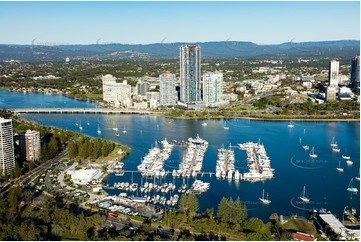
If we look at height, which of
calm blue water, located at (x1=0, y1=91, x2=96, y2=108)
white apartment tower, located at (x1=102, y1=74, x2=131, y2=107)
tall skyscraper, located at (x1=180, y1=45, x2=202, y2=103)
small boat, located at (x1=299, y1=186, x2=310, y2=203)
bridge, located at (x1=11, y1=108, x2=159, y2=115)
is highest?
tall skyscraper, located at (x1=180, y1=45, x2=202, y2=103)

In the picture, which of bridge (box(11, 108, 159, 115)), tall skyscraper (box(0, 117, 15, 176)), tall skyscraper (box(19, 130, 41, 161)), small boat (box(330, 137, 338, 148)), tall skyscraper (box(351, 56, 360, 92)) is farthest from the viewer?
tall skyscraper (box(351, 56, 360, 92))

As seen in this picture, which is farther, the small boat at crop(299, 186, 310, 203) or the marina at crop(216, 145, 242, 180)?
the marina at crop(216, 145, 242, 180)

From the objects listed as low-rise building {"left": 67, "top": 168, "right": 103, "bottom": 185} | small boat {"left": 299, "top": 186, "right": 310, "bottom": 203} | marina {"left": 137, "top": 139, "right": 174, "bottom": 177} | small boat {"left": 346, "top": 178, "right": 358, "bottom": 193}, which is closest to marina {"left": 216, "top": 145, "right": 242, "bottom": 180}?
marina {"left": 137, "top": 139, "right": 174, "bottom": 177}

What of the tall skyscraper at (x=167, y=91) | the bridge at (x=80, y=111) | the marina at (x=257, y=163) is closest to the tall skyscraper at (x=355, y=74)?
the tall skyscraper at (x=167, y=91)

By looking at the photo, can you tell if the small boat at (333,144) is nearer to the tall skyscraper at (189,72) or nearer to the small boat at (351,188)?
the small boat at (351,188)

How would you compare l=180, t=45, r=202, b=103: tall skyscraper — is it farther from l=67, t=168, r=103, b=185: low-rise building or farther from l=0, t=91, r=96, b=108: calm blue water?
l=67, t=168, r=103, b=185: low-rise building

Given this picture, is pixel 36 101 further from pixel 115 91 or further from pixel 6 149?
pixel 6 149
